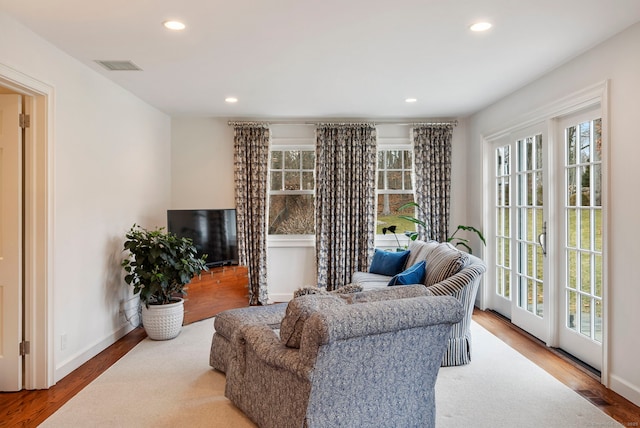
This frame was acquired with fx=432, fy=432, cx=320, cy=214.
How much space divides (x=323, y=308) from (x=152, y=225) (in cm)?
369

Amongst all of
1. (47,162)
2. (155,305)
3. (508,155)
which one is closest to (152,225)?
(155,305)

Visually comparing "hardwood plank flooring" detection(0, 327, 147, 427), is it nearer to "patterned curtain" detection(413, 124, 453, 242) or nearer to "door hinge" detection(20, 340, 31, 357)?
"door hinge" detection(20, 340, 31, 357)

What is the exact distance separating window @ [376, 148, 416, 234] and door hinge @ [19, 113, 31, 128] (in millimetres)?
4133

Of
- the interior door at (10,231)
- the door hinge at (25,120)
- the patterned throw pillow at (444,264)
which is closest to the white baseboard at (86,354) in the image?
the interior door at (10,231)

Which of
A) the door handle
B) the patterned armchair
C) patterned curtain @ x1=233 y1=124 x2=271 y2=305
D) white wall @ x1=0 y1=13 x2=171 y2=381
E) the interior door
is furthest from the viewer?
patterned curtain @ x1=233 y1=124 x2=271 y2=305

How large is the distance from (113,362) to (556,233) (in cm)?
404

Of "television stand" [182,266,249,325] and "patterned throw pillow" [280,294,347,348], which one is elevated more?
"patterned throw pillow" [280,294,347,348]

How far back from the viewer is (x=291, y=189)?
6016 mm

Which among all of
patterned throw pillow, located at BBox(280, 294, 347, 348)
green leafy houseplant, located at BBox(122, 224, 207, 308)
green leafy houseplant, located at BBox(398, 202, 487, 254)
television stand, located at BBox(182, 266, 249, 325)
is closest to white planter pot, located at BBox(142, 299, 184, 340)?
green leafy houseplant, located at BBox(122, 224, 207, 308)

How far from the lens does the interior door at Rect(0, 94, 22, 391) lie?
10.0ft

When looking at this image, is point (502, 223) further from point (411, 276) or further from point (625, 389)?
point (625, 389)

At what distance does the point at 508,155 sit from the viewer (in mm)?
4898

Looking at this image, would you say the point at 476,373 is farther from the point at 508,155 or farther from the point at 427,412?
the point at 508,155

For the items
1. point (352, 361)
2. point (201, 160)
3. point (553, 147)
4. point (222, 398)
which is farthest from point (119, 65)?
point (553, 147)
